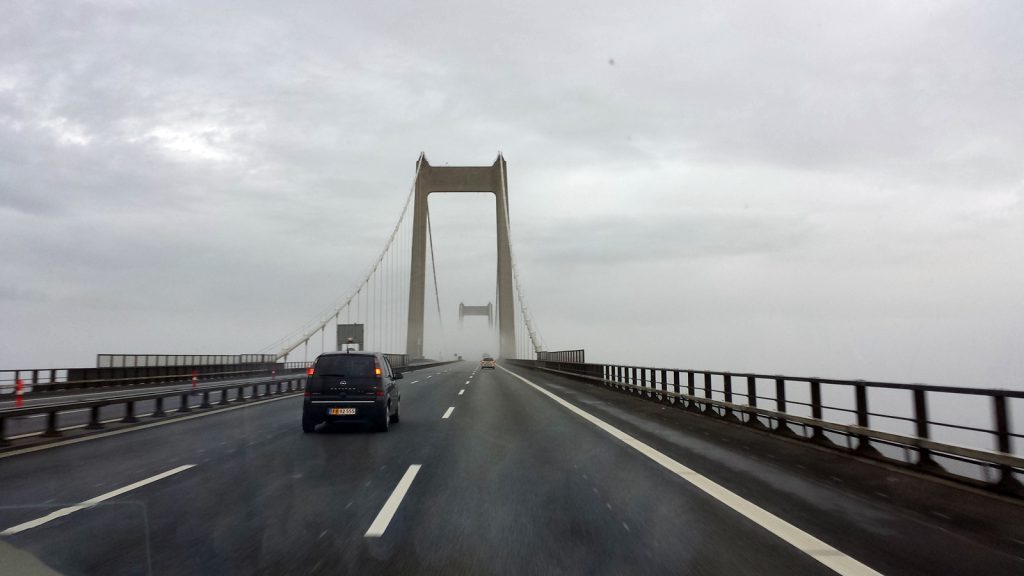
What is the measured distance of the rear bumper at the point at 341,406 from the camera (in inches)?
505

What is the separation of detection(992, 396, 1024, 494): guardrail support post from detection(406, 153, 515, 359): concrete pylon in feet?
193

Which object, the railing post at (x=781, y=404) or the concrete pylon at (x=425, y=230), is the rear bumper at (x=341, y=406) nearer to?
the railing post at (x=781, y=404)

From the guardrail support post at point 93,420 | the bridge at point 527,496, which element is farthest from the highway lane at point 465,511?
the guardrail support post at point 93,420

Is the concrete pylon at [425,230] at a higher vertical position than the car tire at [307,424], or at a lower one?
higher

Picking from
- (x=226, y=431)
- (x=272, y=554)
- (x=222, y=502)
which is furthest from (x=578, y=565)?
(x=226, y=431)

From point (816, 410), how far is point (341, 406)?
27.4ft

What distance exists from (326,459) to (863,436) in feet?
24.7

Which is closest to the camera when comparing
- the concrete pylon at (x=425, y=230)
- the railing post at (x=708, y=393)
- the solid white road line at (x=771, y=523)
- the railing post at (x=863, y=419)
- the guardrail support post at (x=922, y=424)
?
the solid white road line at (x=771, y=523)

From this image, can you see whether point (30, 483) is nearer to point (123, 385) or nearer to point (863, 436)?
point (863, 436)

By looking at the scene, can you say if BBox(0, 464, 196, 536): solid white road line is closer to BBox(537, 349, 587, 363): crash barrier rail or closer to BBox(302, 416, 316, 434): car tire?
BBox(302, 416, 316, 434): car tire

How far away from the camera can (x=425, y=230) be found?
69000 mm

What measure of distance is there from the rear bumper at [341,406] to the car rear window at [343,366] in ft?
1.82

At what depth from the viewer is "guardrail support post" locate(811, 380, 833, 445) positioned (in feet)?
34.8

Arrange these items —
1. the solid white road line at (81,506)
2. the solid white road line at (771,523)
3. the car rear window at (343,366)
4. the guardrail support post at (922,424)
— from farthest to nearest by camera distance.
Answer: the car rear window at (343,366) < the guardrail support post at (922,424) < the solid white road line at (81,506) < the solid white road line at (771,523)
